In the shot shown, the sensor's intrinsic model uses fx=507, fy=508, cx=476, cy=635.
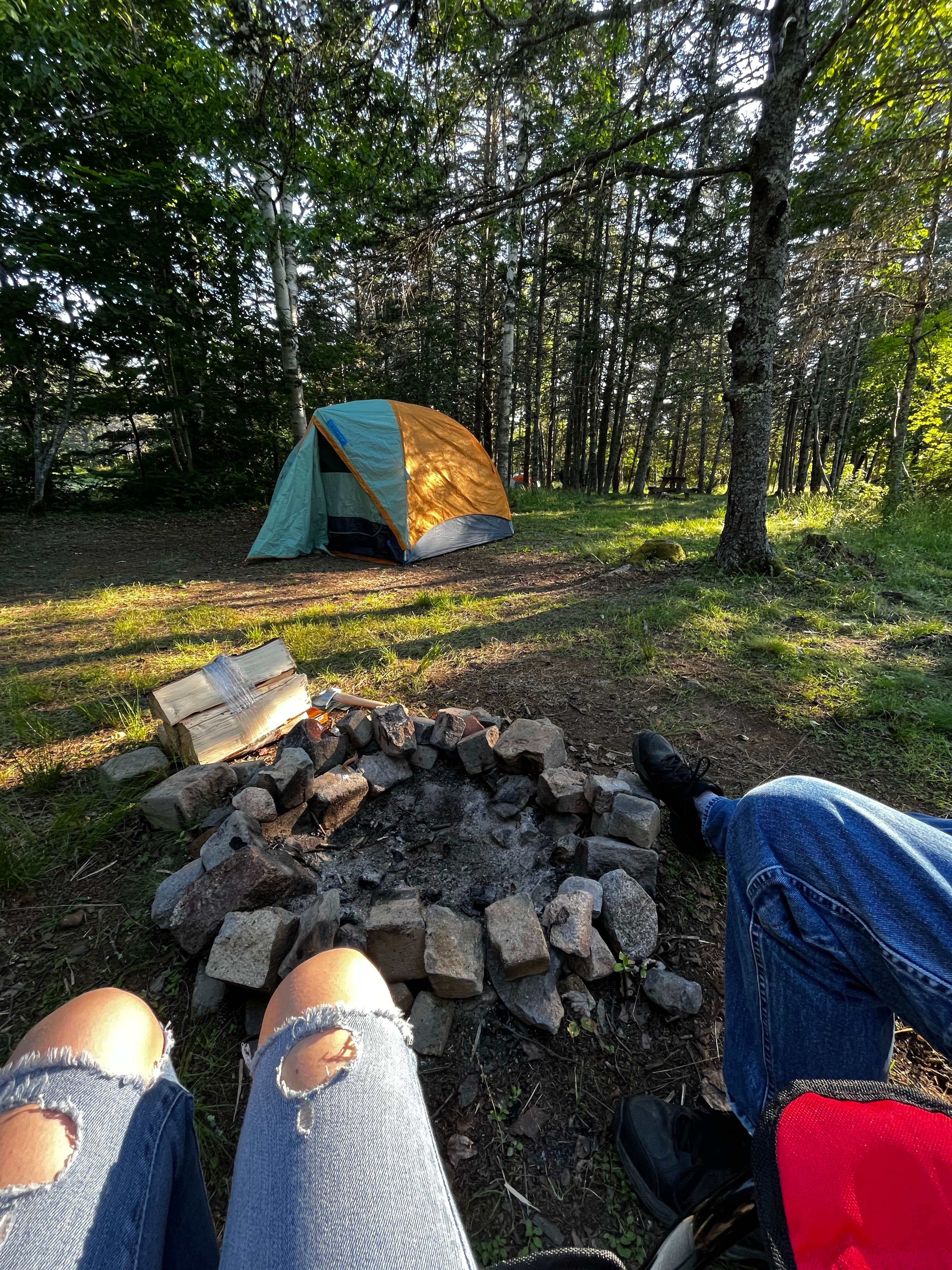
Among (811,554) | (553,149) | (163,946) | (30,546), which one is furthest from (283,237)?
(163,946)

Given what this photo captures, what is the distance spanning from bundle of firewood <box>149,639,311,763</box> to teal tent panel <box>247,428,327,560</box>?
4816mm

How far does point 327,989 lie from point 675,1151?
0.84 metres

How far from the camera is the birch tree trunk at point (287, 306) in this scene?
811cm

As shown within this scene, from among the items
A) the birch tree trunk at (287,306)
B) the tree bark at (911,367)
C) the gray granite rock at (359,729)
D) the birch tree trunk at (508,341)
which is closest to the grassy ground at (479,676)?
the gray granite rock at (359,729)

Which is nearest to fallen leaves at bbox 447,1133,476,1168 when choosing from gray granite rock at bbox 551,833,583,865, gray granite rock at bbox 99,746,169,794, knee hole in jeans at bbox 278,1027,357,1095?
knee hole in jeans at bbox 278,1027,357,1095

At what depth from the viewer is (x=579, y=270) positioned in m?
14.1

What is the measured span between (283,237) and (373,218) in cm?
304

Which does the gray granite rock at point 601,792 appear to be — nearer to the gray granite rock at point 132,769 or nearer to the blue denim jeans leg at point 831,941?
the blue denim jeans leg at point 831,941

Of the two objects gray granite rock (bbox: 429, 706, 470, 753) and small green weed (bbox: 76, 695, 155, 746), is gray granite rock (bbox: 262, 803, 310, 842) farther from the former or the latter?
small green weed (bbox: 76, 695, 155, 746)

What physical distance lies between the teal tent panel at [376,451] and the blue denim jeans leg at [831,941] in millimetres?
5830

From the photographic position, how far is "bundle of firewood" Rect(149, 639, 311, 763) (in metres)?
2.13

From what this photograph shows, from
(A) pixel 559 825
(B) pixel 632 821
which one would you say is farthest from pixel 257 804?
(B) pixel 632 821

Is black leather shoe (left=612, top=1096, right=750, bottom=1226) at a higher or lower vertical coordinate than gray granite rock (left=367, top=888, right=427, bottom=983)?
lower

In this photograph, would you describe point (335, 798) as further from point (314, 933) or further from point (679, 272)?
point (679, 272)
